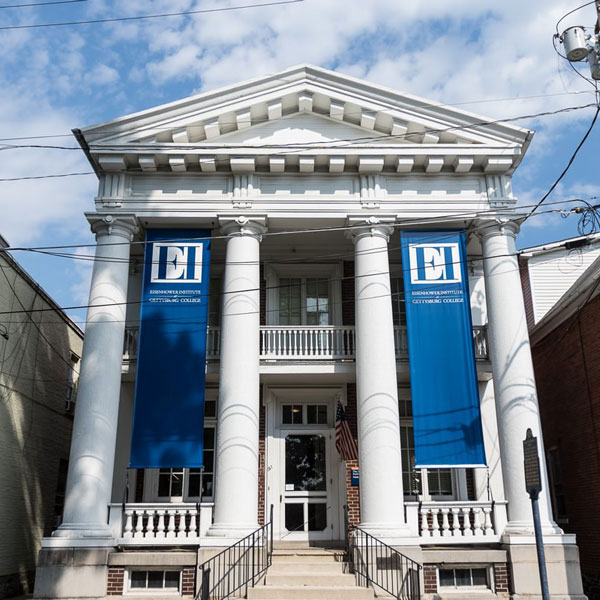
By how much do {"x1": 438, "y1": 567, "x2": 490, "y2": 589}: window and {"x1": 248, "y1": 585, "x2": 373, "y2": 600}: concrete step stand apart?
2166mm

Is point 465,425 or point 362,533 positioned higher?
point 465,425

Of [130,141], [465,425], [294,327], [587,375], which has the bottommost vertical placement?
[465,425]

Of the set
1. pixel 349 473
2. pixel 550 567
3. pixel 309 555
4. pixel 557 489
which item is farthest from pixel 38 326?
pixel 557 489

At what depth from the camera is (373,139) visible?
15867mm

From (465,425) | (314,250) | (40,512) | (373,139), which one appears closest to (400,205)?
(373,139)

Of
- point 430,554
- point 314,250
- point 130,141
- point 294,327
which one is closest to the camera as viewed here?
point 430,554

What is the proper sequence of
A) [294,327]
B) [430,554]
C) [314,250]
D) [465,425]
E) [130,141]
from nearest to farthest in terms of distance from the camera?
[430,554], [465,425], [130,141], [294,327], [314,250]

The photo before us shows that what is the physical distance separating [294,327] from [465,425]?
483cm

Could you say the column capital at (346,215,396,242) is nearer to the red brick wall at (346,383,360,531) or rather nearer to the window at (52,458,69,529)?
the red brick wall at (346,383,360,531)

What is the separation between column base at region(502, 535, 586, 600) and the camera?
12.7m

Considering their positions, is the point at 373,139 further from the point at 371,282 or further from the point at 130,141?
the point at 130,141

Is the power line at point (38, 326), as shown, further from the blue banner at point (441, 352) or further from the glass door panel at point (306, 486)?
the blue banner at point (441, 352)

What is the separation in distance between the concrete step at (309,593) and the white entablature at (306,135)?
8.96 meters

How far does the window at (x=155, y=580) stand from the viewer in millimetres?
13086
